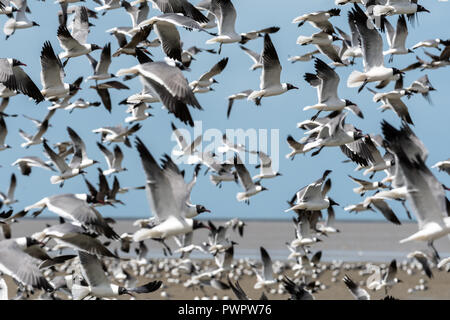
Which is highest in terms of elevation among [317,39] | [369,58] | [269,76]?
[317,39]

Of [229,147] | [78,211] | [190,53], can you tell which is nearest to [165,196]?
[78,211]

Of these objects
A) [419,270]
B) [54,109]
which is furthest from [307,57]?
[419,270]

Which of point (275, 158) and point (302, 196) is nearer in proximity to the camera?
point (302, 196)

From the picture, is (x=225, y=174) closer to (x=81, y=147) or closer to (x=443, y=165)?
(x=81, y=147)

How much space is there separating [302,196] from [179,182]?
4.76 metres

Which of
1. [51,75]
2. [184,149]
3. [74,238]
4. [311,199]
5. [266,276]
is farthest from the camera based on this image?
[184,149]

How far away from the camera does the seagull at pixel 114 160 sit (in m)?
18.4

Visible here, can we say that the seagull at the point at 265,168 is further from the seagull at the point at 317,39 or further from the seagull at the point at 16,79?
the seagull at the point at 16,79

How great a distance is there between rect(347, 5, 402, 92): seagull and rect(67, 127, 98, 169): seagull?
20.3 feet

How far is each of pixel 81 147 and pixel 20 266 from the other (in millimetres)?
7468

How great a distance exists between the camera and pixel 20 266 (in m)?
9.48

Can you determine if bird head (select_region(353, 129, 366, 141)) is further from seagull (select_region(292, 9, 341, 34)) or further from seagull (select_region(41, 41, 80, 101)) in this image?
seagull (select_region(41, 41, 80, 101))
